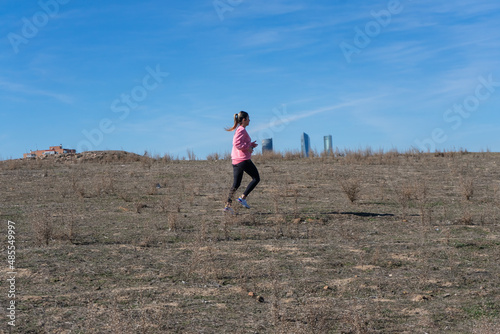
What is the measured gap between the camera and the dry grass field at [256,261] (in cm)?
485

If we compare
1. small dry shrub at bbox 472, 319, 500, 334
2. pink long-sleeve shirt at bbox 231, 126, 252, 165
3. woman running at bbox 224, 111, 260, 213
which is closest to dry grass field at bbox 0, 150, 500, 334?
small dry shrub at bbox 472, 319, 500, 334

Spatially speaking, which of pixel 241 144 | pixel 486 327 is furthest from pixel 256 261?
pixel 241 144

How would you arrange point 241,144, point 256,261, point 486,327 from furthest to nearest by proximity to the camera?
point 241,144 → point 256,261 → point 486,327

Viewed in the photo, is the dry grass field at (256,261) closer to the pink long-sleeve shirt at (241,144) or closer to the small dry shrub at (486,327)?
the small dry shrub at (486,327)

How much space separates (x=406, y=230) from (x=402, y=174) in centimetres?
890

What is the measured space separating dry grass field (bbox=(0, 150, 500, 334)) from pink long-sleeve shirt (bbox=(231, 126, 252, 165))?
3.75 feet

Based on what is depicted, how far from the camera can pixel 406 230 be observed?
9359 mm

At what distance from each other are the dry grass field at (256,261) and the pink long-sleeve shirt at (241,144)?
3.75ft

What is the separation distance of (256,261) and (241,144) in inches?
160

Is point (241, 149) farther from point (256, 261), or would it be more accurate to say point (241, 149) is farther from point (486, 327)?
point (486, 327)

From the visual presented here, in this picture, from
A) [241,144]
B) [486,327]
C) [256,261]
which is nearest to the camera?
[486,327]

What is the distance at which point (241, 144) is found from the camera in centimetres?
1067

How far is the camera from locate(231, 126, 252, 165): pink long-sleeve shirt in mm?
10656

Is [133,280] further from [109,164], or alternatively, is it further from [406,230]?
[109,164]
